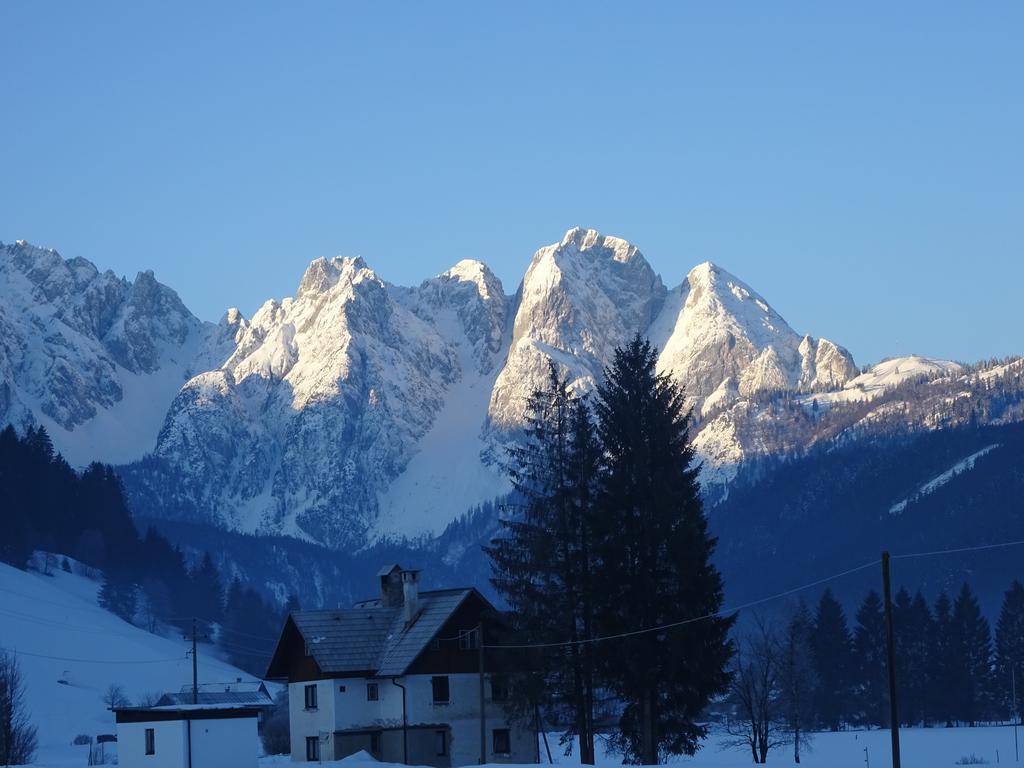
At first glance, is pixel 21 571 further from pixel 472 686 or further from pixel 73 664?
pixel 472 686

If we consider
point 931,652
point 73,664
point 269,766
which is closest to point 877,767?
point 269,766

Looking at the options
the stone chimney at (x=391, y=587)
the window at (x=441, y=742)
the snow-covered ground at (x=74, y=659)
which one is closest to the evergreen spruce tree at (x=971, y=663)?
the snow-covered ground at (x=74, y=659)

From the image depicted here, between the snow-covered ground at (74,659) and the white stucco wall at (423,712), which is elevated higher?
the snow-covered ground at (74,659)

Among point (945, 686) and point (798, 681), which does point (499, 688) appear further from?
point (945, 686)

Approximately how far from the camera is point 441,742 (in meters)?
85.0

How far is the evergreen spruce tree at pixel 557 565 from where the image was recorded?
72.9 m

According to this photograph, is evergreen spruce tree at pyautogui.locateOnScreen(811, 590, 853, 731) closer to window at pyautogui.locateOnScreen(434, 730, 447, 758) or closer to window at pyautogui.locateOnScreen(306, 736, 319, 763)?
window at pyautogui.locateOnScreen(434, 730, 447, 758)

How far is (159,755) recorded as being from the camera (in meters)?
75.9

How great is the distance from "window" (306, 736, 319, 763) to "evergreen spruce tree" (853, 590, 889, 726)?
69.8 meters

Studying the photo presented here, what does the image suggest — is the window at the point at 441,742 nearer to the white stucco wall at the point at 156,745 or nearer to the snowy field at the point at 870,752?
the snowy field at the point at 870,752

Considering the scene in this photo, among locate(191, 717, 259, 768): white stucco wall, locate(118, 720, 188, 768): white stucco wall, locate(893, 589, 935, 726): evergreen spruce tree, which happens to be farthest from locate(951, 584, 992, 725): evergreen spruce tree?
locate(118, 720, 188, 768): white stucco wall

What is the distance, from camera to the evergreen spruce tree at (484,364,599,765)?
239 feet

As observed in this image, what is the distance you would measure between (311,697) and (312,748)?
2.33m

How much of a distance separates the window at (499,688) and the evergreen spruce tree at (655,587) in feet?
29.8
